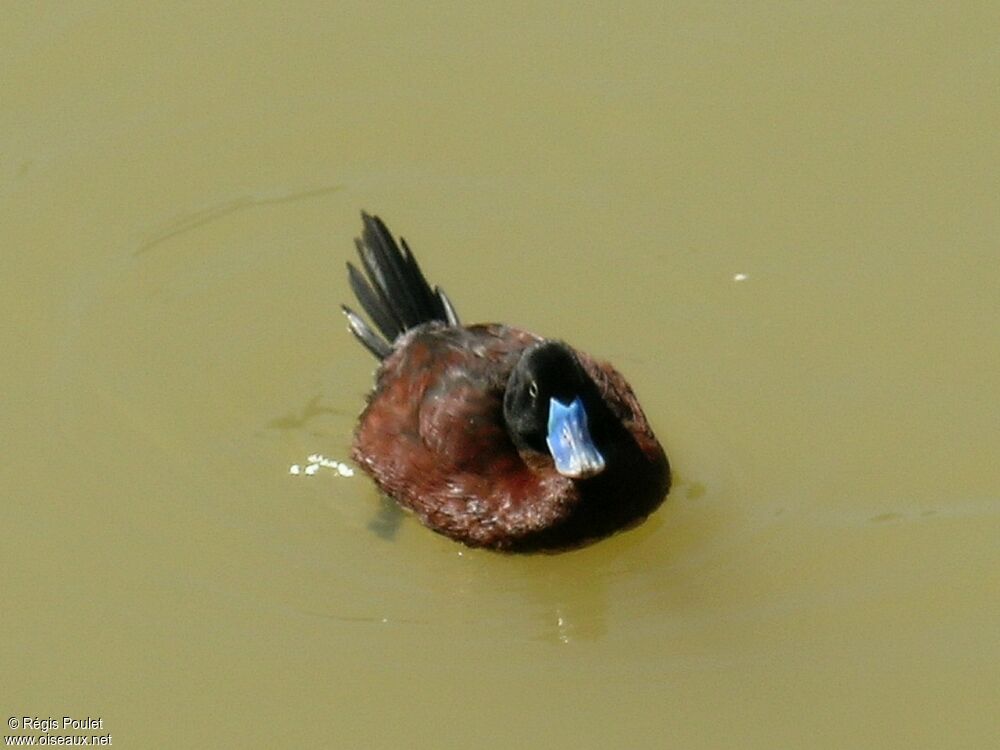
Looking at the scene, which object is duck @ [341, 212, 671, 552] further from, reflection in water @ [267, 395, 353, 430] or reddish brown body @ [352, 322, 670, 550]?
reflection in water @ [267, 395, 353, 430]

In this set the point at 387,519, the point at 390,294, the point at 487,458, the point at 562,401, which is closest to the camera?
the point at 562,401

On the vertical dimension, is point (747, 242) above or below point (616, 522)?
above

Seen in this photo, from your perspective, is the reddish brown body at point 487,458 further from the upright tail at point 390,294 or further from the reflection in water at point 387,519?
the upright tail at point 390,294

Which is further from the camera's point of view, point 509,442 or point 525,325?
point 525,325

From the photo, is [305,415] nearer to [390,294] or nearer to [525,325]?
[390,294]

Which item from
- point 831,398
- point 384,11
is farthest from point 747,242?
point 384,11

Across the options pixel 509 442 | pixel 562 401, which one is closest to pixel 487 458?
pixel 509 442

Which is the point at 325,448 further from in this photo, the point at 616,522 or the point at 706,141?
the point at 706,141
